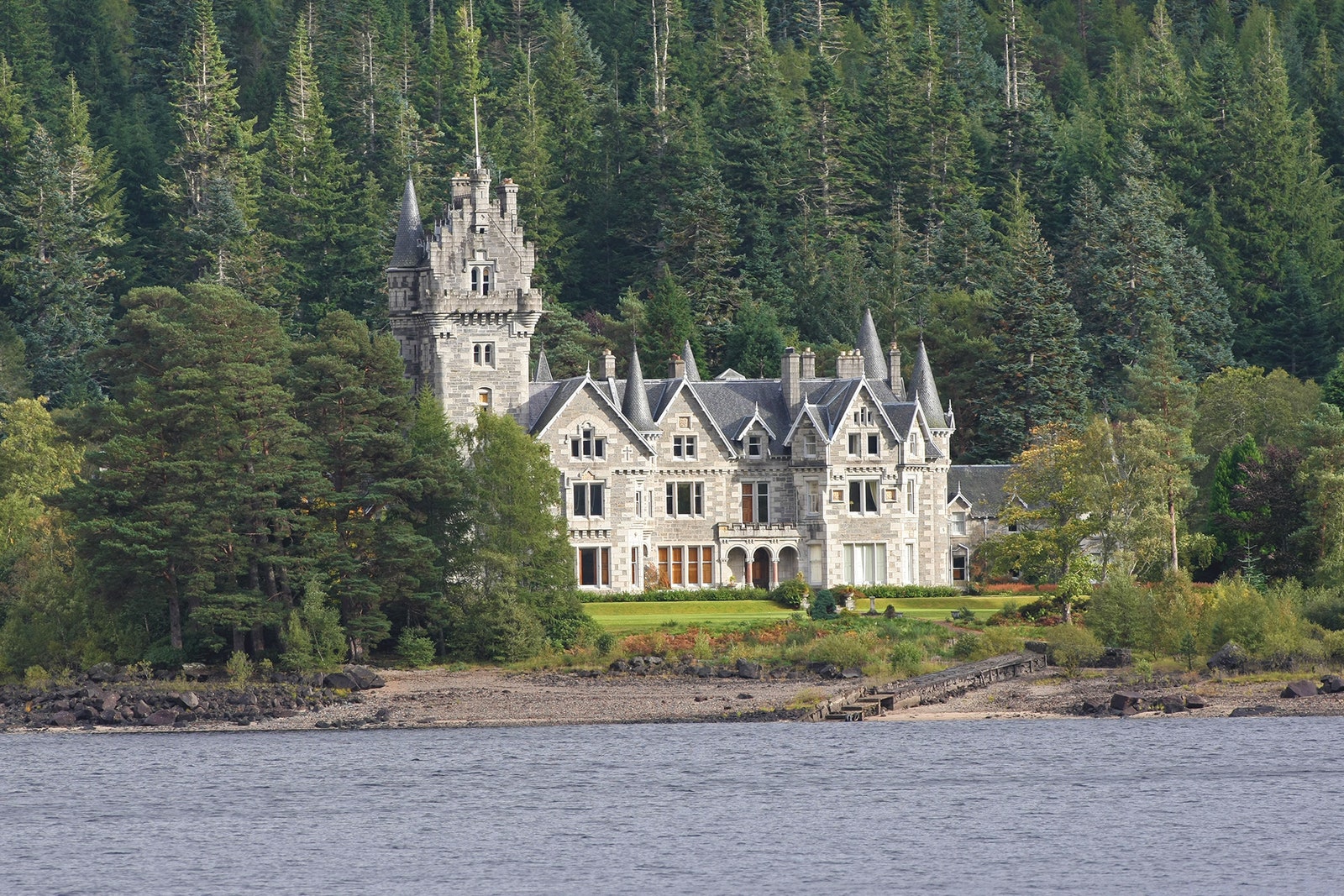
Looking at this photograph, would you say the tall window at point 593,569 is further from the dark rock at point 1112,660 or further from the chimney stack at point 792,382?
the dark rock at point 1112,660

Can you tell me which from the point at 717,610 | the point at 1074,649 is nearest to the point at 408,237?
the point at 717,610

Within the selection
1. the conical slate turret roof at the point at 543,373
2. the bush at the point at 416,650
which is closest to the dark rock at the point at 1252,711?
the bush at the point at 416,650

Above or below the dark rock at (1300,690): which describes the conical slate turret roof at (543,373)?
above

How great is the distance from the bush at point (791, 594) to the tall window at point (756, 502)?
6.60 meters

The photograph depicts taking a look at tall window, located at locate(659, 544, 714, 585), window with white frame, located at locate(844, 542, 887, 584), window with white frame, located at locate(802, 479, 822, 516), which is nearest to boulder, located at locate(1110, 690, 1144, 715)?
window with white frame, located at locate(844, 542, 887, 584)

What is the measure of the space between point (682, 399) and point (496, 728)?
26.6 metres

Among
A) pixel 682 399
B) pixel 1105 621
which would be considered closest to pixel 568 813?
pixel 1105 621

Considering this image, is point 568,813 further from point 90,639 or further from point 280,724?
point 90,639

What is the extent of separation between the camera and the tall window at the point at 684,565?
95312 mm

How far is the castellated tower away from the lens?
305 feet

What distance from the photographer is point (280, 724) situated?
7106cm

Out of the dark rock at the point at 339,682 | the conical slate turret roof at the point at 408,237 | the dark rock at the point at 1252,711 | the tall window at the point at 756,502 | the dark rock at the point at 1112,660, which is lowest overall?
the dark rock at the point at 1252,711

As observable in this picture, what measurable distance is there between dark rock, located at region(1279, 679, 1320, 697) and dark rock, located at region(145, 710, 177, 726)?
32376mm

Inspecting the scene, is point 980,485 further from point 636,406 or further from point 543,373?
point 543,373
